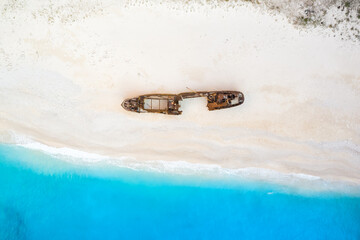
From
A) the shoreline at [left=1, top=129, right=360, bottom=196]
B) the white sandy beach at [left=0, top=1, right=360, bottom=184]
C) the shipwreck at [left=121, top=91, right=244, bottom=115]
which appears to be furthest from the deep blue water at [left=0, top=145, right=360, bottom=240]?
the shipwreck at [left=121, top=91, right=244, bottom=115]

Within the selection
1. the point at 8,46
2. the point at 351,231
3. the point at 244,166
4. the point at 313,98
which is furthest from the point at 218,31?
the point at 351,231

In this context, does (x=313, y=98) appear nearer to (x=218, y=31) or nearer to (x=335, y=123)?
(x=335, y=123)

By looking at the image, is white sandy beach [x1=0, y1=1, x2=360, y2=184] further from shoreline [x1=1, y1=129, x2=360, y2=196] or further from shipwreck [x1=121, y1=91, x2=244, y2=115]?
shipwreck [x1=121, y1=91, x2=244, y2=115]

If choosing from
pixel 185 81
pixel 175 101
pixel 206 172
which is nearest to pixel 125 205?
pixel 206 172

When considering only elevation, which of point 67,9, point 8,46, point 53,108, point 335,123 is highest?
point 67,9

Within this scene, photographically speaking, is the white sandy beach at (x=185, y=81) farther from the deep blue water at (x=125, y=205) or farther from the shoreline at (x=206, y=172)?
the deep blue water at (x=125, y=205)

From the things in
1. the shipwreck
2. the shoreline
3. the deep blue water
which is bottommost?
the deep blue water

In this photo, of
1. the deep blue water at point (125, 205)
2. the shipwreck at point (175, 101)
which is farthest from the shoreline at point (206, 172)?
the shipwreck at point (175, 101)
